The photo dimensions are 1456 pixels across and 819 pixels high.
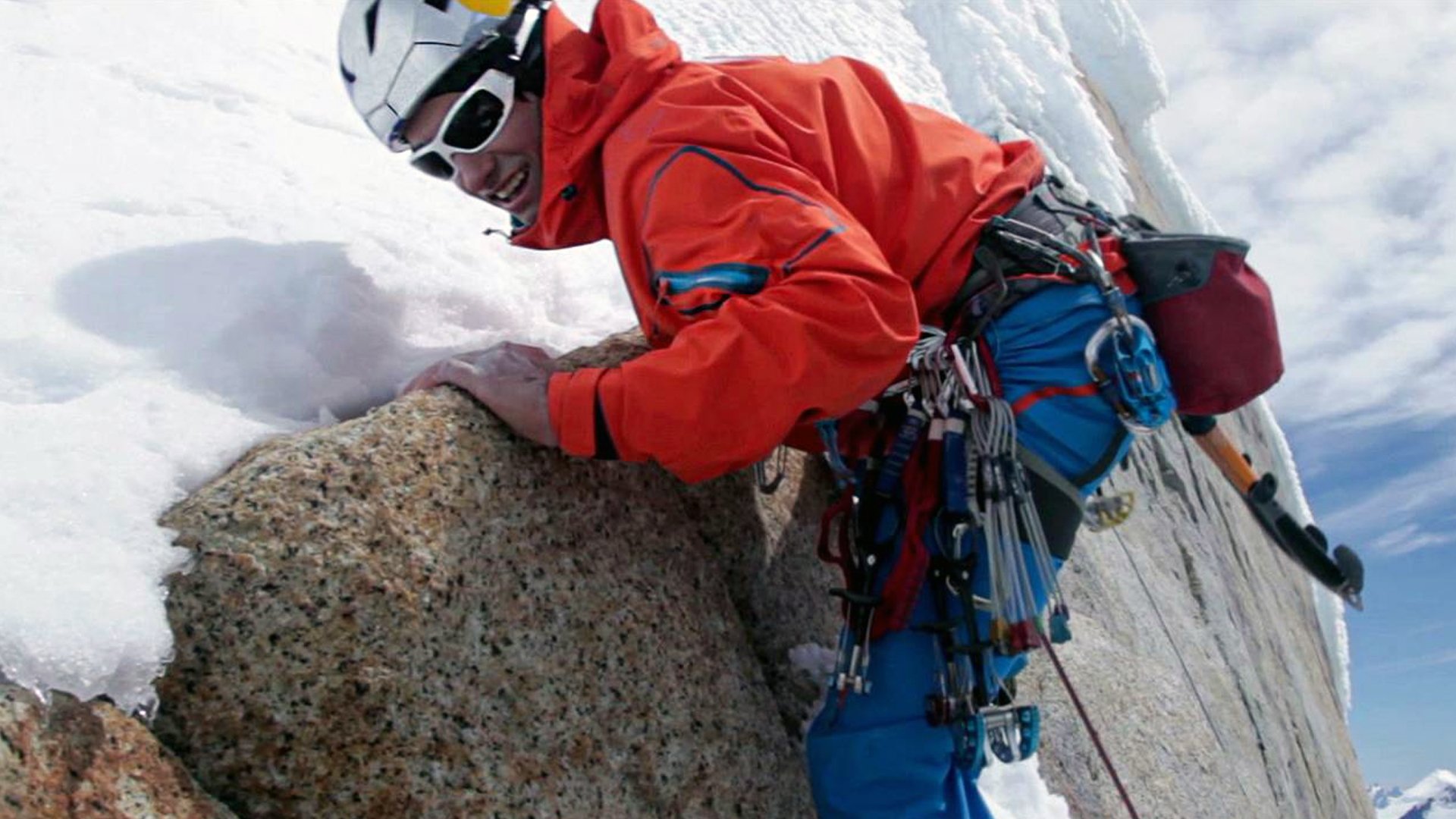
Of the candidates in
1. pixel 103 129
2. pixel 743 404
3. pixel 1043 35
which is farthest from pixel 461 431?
pixel 1043 35

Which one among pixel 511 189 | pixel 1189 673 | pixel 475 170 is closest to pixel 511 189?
Answer: pixel 511 189

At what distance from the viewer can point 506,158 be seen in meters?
3.18

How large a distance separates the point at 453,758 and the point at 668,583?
2.70 ft

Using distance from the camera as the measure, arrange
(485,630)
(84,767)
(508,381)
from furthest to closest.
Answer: (508,381), (485,630), (84,767)

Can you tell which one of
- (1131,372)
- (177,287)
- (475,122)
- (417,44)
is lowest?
(1131,372)

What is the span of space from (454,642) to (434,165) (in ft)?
4.67

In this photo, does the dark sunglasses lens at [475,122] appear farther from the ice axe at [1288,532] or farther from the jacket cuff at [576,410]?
the ice axe at [1288,532]

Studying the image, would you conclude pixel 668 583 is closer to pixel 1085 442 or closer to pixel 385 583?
pixel 385 583

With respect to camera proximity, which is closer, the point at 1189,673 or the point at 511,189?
the point at 511,189

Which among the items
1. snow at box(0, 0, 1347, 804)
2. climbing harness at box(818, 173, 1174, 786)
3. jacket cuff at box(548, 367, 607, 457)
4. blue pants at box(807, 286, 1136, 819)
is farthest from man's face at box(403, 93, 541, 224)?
blue pants at box(807, 286, 1136, 819)

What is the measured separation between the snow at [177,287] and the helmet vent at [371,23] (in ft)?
2.10

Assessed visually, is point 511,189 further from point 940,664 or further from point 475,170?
point 940,664

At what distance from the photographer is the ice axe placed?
3.88 m

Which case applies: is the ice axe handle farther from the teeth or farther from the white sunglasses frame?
the white sunglasses frame
